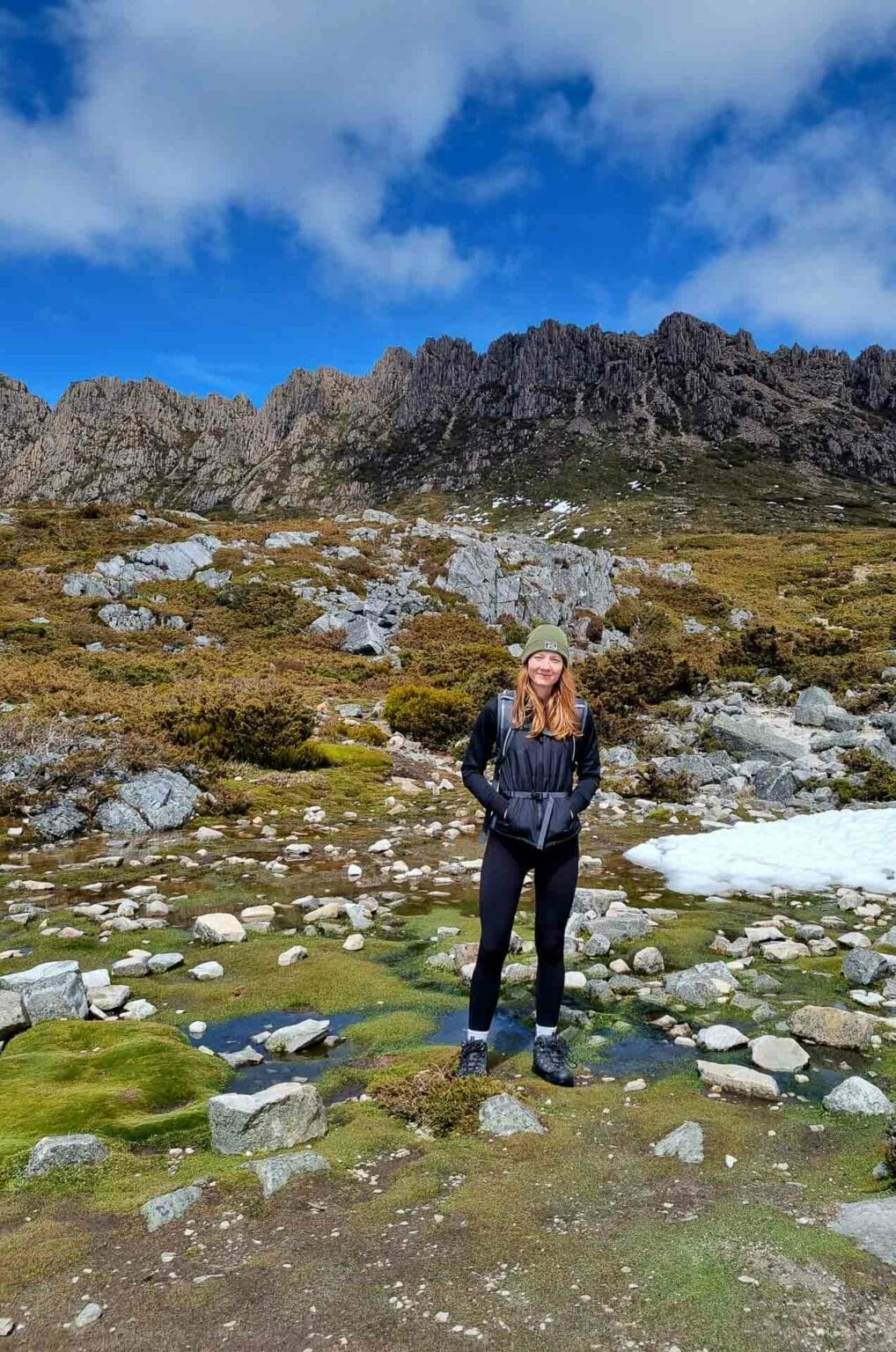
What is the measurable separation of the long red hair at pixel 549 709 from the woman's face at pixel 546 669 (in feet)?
0.13

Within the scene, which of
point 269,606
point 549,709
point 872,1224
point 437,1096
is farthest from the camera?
point 269,606

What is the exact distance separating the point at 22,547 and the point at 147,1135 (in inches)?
1634

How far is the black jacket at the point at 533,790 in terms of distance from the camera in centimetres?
518

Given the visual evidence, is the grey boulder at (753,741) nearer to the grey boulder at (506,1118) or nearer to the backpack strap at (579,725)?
the backpack strap at (579,725)

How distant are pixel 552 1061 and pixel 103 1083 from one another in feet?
9.73

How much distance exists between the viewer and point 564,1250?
3.16 meters

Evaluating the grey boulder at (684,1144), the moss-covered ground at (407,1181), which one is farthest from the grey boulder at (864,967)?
the grey boulder at (684,1144)

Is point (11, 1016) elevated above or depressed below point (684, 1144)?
below

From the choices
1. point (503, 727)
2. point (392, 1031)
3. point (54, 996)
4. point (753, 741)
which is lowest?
point (392, 1031)

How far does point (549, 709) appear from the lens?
5.41 meters

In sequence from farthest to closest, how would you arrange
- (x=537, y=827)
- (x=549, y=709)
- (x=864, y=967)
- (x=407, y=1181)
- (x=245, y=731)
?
(x=245, y=731), (x=864, y=967), (x=549, y=709), (x=537, y=827), (x=407, y=1181)

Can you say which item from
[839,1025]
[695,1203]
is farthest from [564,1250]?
[839,1025]

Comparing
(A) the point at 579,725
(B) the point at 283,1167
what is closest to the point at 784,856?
(A) the point at 579,725

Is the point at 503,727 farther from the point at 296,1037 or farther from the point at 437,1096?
the point at 296,1037
